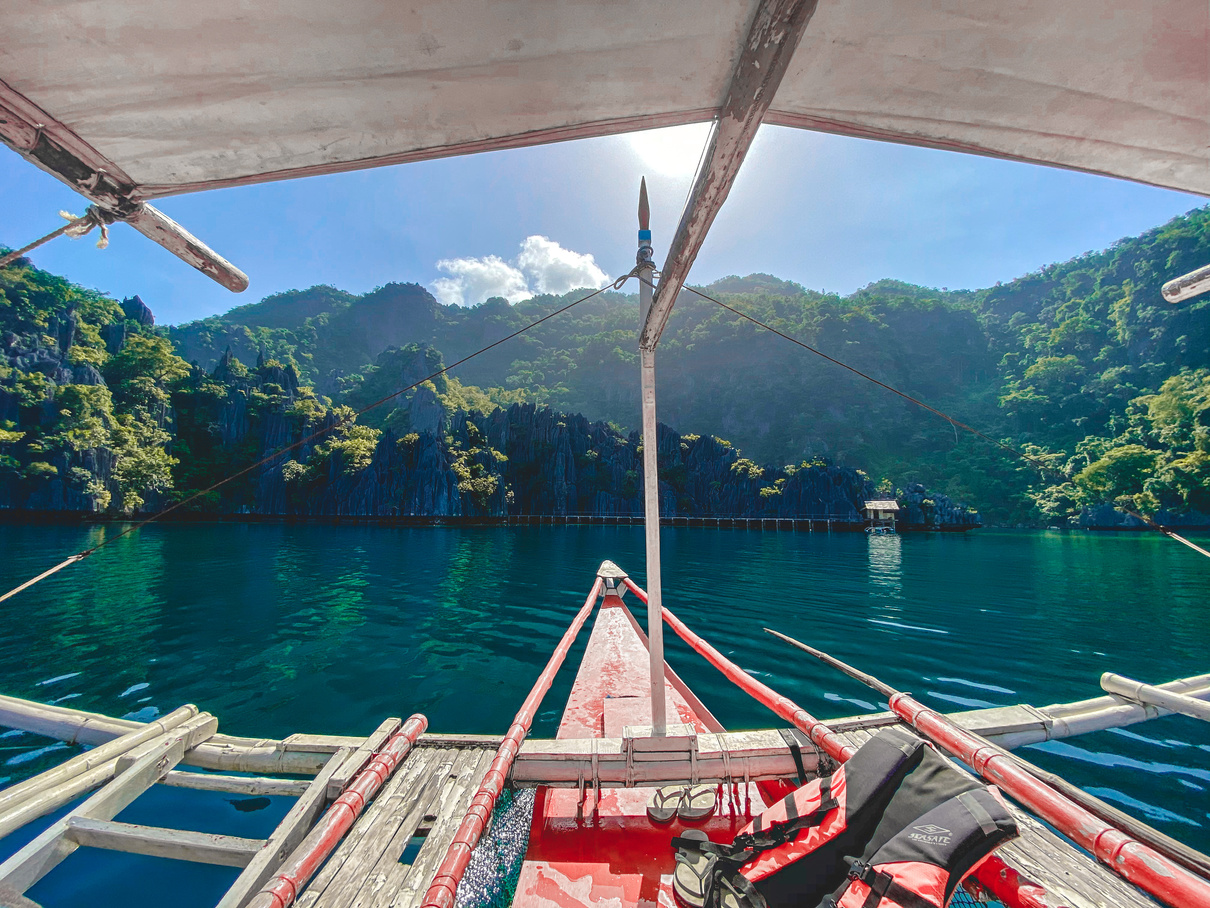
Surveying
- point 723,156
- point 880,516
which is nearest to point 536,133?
point 723,156

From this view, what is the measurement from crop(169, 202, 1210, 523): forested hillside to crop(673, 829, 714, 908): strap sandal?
7602cm

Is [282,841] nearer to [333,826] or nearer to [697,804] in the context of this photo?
[333,826]

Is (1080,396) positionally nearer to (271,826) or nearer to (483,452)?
(483,452)

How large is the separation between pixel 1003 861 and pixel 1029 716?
1.95 metres

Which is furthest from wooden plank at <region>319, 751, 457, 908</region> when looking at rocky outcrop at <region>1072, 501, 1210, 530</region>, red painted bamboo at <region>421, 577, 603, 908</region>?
rocky outcrop at <region>1072, 501, 1210, 530</region>

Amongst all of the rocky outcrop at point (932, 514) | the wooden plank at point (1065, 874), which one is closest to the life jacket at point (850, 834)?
the wooden plank at point (1065, 874)

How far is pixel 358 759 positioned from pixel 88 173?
3774mm

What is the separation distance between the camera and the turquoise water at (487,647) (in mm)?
5203

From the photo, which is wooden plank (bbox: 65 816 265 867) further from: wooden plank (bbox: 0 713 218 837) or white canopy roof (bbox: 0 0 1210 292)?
white canopy roof (bbox: 0 0 1210 292)

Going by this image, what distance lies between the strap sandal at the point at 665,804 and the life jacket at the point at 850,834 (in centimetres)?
67

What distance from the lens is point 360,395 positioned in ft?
326

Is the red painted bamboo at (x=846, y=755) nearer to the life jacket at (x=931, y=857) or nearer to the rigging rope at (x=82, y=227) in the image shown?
the life jacket at (x=931, y=857)

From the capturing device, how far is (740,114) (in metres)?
1.83

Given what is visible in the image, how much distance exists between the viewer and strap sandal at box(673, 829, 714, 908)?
215 centimetres
